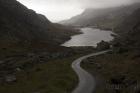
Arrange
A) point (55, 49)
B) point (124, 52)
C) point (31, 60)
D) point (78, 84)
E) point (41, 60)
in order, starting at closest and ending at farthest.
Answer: point (78, 84)
point (31, 60)
point (41, 60)
point (124, 52)
point (55, 49)

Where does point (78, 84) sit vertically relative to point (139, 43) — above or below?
below

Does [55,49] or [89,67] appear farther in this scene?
[55,49]

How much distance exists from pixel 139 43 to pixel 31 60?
3689 inches

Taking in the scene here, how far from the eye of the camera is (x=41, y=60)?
490 ft

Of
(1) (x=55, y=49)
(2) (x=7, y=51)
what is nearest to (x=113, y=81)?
(2) (x=7, y=51)

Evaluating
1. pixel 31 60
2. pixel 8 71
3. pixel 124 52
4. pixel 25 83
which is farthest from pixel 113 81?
pixel 124 52

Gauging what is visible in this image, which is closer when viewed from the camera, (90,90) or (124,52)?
(90,90)

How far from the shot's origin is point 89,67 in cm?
11975

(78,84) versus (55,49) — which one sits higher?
(55,49)

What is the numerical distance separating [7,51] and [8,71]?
2152 inches

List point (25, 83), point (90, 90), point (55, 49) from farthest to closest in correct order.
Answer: point (55, 49) → point (25, 83) → point (90, 90)

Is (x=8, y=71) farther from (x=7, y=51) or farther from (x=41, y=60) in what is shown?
(x=7, y=51)

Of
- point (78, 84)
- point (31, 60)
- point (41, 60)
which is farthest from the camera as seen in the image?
point (41, 60)

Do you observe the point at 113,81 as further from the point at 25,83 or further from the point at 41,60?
the point at 41,60
